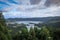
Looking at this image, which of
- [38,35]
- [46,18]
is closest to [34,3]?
[46,18]

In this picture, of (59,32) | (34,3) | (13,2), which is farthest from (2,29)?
(59,32)

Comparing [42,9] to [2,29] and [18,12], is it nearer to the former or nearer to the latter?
[18,12]

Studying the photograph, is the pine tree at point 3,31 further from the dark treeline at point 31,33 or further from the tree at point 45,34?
the tree at point 45,34

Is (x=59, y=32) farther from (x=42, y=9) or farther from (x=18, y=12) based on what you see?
(x=18, y=12)

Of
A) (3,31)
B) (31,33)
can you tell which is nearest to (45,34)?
(31,33)

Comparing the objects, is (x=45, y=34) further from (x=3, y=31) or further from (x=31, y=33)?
(x=3, y=31)

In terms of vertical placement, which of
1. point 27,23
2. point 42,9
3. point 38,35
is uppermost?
point 42,9

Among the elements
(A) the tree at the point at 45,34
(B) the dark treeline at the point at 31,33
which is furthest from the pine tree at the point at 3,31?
(A) the tree at the point at 45,34

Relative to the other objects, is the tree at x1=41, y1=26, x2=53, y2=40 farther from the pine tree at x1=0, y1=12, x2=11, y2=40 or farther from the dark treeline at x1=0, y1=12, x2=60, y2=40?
the pine tree at x1=0, y1=12, x2=11, y2=40

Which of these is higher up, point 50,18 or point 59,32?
point 50,18

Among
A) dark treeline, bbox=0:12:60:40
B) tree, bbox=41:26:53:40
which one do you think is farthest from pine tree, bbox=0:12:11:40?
tree, bbox=41:26:53:40
